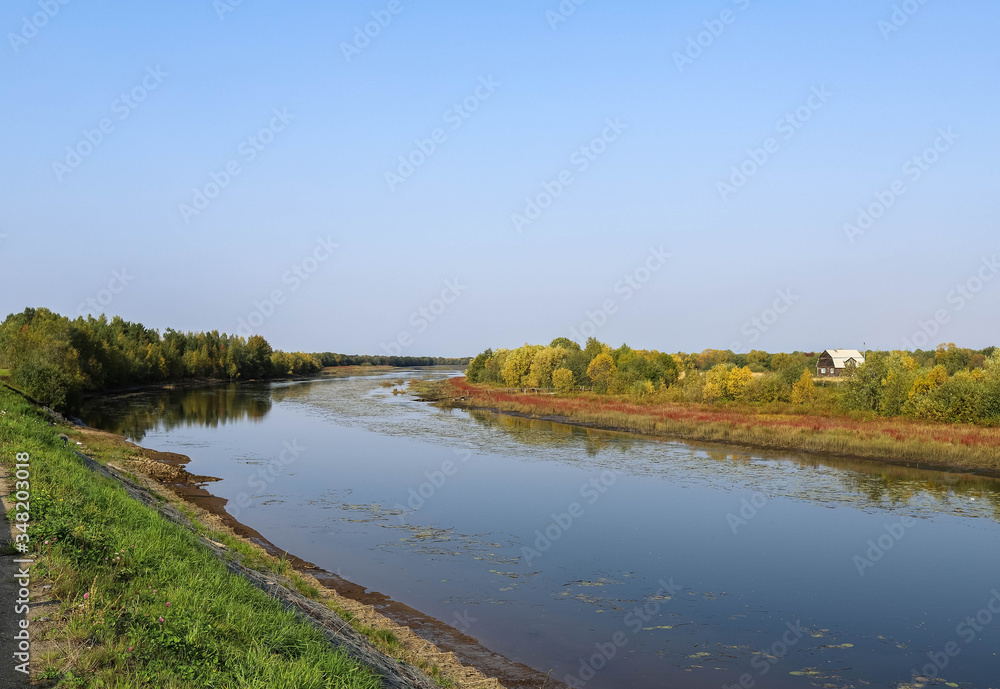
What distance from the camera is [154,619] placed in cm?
645

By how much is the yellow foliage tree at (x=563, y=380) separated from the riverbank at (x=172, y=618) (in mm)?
75840

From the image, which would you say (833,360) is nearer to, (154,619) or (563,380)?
(563,380)

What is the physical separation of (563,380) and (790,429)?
46.9 m

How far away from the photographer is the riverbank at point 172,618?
5.80 metres

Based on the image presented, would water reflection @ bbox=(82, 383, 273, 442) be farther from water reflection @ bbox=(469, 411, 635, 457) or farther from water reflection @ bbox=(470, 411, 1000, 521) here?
water reflection @ bbox=(470, 411, 1000, 521)

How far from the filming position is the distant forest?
160 feet

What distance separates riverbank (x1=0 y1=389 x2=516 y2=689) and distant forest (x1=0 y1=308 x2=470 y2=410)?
142 ft

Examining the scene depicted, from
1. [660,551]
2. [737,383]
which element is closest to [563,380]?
[737,383]

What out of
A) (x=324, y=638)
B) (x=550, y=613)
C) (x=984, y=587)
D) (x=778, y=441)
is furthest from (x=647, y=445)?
(x=324, y=638)

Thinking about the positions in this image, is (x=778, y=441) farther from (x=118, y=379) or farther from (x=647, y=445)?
(x=118, y=379)

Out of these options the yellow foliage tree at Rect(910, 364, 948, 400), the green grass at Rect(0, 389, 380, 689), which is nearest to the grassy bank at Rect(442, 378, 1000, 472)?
the yellow foliage tree at Rect(910, 364, 948, 400)

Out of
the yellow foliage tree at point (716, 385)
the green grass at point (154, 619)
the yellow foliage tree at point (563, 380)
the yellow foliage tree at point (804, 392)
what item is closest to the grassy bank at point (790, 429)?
the yellow foliage tree at point (804, 392)

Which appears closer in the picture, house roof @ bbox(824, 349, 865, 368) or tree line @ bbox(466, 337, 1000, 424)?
tree line @ bbox(466, 337, 1000, 424)

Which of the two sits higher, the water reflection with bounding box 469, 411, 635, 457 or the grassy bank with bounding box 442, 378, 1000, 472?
the grassy bank with bounding box 442, 378, 1000, 472
